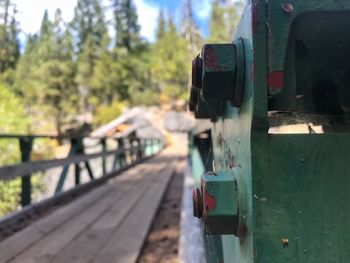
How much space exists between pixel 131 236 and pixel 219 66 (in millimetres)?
3123

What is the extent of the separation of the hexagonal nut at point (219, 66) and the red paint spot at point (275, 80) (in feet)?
0.43

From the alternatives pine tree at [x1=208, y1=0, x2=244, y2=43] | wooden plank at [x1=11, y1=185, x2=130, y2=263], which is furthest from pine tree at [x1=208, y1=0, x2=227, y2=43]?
wooden plank at [x1=11, y1=185, x2=130, y2=263]

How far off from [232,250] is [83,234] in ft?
9.38

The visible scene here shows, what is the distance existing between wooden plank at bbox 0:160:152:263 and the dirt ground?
0.90m

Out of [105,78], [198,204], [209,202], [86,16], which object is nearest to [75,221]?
[86,16]

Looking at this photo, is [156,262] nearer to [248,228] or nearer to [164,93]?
[248,228]

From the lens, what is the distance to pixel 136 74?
7012 centimetres

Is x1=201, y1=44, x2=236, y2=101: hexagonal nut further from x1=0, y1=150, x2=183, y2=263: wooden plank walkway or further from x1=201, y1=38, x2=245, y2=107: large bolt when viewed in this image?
x1=0, y1=150, x2=183, y2=263: wooden plank walkway

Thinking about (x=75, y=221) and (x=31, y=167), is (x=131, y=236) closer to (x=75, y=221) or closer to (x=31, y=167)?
(x=75, y=221)

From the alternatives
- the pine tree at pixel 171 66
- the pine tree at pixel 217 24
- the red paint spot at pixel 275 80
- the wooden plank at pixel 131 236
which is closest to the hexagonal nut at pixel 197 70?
the red paint spot at pixel 275 80

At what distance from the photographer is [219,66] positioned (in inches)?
51.5

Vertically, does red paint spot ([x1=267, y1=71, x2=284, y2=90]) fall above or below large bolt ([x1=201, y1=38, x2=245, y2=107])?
below

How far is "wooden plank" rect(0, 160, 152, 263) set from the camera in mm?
3621

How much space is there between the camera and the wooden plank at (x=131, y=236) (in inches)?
138
